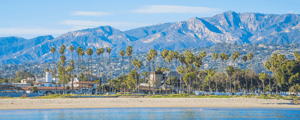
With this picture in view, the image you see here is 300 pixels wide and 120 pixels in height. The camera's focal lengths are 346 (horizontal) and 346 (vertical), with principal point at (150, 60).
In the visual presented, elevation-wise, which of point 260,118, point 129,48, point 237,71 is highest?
point 129,48

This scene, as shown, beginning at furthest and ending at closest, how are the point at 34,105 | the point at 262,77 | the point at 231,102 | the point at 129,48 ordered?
1. the point at 129,48
2. the point at 262,77
3. the point at 231,102
4. the point at 34,105

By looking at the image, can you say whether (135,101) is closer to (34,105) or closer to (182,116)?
(34,105)

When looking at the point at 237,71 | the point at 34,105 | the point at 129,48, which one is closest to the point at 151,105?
the point at 34,105

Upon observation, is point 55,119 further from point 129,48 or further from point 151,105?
point 129,48

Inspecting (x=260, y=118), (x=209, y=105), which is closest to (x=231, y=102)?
Answer: (x=209, y=105)

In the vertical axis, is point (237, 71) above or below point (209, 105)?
above

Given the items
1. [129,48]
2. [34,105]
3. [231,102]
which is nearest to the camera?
[34,105]

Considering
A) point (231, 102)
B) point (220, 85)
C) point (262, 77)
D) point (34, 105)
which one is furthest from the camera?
point (220, 85)

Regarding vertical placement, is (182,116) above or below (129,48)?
below

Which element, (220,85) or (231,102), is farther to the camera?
(220,85)
